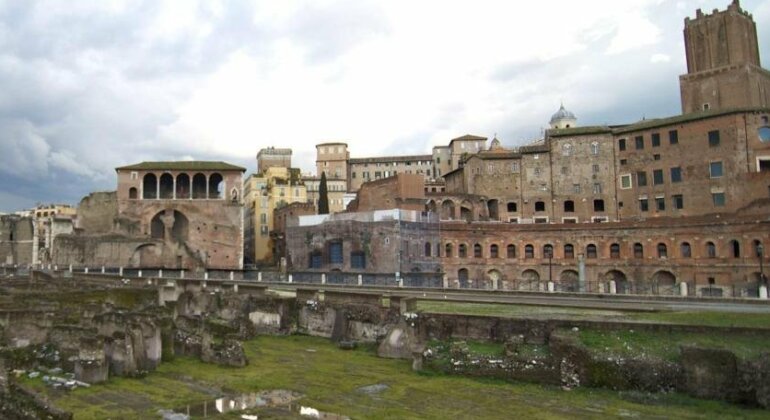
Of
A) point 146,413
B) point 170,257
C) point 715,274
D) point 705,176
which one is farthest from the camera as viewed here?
point 170,257

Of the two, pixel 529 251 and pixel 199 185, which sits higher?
pixel 199 185

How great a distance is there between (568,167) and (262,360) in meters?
56.0

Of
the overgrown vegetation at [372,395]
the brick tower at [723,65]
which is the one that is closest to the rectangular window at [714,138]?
the brick tower at [723,65]

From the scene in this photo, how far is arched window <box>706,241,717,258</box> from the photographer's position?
2085 inches

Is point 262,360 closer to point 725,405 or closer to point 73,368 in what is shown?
point 73,368

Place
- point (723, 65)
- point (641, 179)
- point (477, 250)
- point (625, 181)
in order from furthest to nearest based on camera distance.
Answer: point (723, 65) < point (625, 181) < point (641, 179) < point (477, 250)

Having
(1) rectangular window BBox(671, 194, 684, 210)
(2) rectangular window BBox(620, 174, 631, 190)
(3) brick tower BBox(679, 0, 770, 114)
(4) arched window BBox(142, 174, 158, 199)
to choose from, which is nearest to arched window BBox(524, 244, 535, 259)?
(2) rectangular window BBox(620, 174, 631, 190)

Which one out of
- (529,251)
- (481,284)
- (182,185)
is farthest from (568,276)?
(182,185)

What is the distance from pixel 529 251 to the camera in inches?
2453

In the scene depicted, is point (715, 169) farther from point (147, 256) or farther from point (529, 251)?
point (147, 256)

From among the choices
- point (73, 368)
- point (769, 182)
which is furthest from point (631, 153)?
point (73, 368)

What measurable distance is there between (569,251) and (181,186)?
4649 cm

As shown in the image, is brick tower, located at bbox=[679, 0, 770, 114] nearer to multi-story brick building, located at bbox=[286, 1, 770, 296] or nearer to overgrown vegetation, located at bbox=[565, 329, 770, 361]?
multi-story brick building, located at bbox=[286, 1, 770, 296]

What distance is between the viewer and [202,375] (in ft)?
56.9
